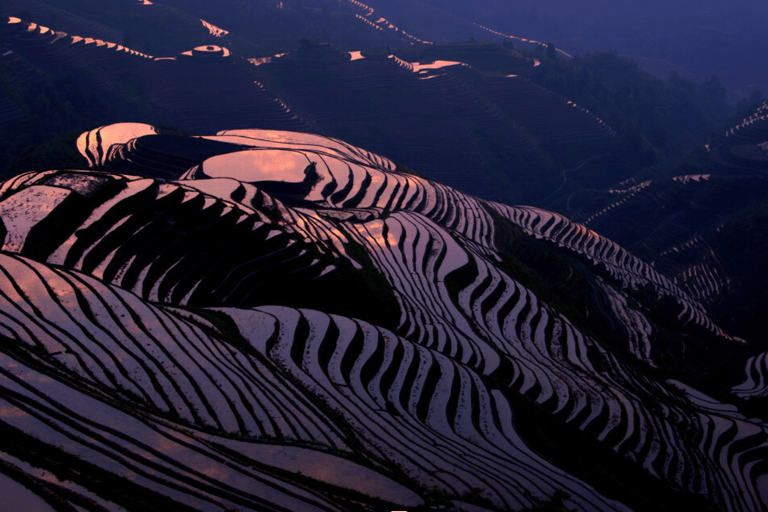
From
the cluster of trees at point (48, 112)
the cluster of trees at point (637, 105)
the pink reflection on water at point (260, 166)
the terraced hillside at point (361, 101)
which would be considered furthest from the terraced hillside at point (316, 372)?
the cluster of trees at point (637, 105)

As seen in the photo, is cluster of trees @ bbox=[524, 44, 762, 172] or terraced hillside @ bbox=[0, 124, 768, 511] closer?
terraced hillside @ bbox=[0, 124, 768, 511]

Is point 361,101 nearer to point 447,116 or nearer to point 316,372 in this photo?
point 447,116

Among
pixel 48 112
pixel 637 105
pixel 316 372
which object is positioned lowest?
pixel 48 112

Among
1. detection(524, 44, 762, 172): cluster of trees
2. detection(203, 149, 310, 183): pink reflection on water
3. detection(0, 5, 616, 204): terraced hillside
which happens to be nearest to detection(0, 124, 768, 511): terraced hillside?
detection(203, 149, 310, 183): pink reflection on water

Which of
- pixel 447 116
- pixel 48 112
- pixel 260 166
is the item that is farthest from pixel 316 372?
pixel 447 116

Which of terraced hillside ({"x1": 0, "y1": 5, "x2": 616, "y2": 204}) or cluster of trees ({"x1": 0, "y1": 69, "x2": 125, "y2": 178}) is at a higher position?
terraced hillside ({"x1": 0, "y1": 5, "x2": 616, "y2": 204})

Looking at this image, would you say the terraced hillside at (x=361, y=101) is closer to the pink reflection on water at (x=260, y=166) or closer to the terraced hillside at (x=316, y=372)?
the pink reflection on water at (x=260, y=166)

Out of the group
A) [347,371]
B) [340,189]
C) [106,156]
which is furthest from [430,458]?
[106,156]

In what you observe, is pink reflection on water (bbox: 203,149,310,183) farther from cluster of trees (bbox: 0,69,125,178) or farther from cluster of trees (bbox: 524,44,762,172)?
cluster of trees (bbox: 524,44,762,172)
